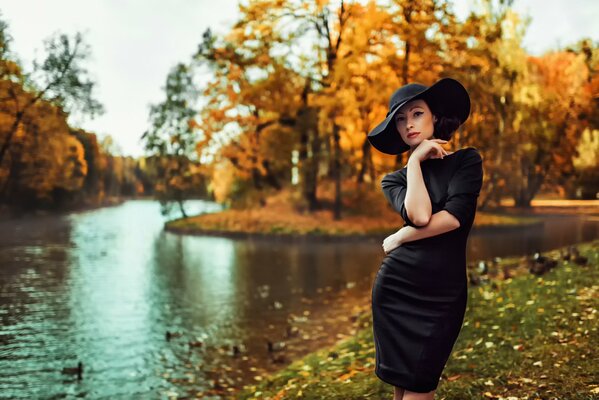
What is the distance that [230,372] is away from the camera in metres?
6.98

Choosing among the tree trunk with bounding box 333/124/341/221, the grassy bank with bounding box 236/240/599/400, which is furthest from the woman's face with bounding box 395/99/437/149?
the tree trunk with bounding box 333/124/341/221

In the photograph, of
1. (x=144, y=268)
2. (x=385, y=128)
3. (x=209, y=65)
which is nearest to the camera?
(x=385, y=128)

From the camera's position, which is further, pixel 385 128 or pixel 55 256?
pixel 55 256

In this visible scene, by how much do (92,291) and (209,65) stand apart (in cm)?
1792

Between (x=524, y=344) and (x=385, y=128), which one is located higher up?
(x=385, y=128)

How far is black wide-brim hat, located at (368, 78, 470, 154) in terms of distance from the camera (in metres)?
2.85

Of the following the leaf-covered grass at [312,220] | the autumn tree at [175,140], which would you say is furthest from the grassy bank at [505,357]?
the autumn tree at [175,140]

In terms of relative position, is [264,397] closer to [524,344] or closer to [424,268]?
[524,344]

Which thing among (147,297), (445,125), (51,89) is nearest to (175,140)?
(51,89)

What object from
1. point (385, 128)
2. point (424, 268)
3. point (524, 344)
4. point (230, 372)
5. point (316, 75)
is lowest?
point (230, 372)

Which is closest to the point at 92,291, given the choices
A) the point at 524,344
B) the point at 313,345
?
the point at 313,345

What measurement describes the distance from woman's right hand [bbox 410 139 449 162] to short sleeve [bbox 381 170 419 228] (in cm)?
17

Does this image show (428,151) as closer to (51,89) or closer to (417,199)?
(417,199)

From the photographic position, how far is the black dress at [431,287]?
272cm
